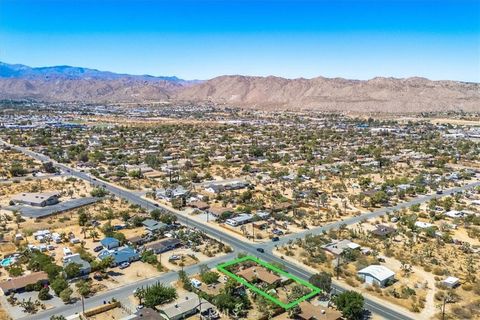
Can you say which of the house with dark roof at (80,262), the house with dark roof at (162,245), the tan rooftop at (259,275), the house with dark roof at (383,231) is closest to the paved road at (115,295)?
the tan rooftop at (259,275)

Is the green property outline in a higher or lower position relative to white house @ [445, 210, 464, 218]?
lower

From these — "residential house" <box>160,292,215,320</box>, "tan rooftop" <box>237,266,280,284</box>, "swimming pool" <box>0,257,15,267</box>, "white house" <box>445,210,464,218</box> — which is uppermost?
"white house" <box>445,210,464,218</box>

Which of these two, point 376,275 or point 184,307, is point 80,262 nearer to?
point 184,307

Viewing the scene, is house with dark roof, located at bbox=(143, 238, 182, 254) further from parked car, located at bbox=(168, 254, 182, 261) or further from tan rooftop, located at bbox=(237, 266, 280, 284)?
tan rooftop, located at bbox=(237, 266, 280, 284)

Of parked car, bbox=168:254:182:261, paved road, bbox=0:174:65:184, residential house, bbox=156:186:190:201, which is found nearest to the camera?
parked car, bbox=168:254:182:261

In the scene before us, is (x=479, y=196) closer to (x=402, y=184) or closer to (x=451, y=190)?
(x=451, y=190)

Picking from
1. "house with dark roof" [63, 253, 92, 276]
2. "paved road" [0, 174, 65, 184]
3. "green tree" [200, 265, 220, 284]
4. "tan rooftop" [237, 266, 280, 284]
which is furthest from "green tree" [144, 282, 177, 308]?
"paved road" [0, 174, 65, 184]
